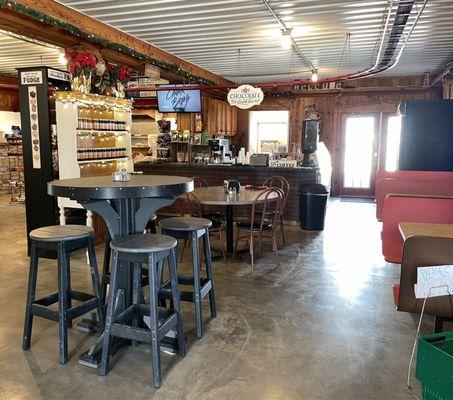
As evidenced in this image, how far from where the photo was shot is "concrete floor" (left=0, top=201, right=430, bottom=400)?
7.48 feet

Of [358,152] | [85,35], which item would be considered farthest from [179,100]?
[358,152]

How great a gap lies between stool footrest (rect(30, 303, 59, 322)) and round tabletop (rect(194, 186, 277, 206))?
1.97m

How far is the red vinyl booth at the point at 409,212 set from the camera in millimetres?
3318

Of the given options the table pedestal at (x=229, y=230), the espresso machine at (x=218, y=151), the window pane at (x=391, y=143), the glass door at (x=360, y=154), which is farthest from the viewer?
the glass door at (x=360, y=154)

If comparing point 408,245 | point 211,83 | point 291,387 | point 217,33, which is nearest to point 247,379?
point 291,387

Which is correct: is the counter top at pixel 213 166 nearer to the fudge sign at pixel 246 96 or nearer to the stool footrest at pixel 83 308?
the fudge sign at pixel 246 96

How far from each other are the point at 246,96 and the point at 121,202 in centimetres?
467

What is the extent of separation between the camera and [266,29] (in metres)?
5.68

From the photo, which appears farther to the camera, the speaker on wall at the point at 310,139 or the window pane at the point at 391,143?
the window pane at the point at 391,143

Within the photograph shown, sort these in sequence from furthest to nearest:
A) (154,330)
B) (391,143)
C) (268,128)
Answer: (268,128)
(391,143)
(154,330)

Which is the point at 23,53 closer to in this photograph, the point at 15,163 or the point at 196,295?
the point at 15,163

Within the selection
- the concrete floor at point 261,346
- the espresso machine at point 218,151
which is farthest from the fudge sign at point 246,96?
the concrete floor at point 261,346

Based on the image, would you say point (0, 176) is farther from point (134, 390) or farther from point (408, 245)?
point (408, 245)

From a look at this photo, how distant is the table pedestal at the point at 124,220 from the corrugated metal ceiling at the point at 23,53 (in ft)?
15.4
